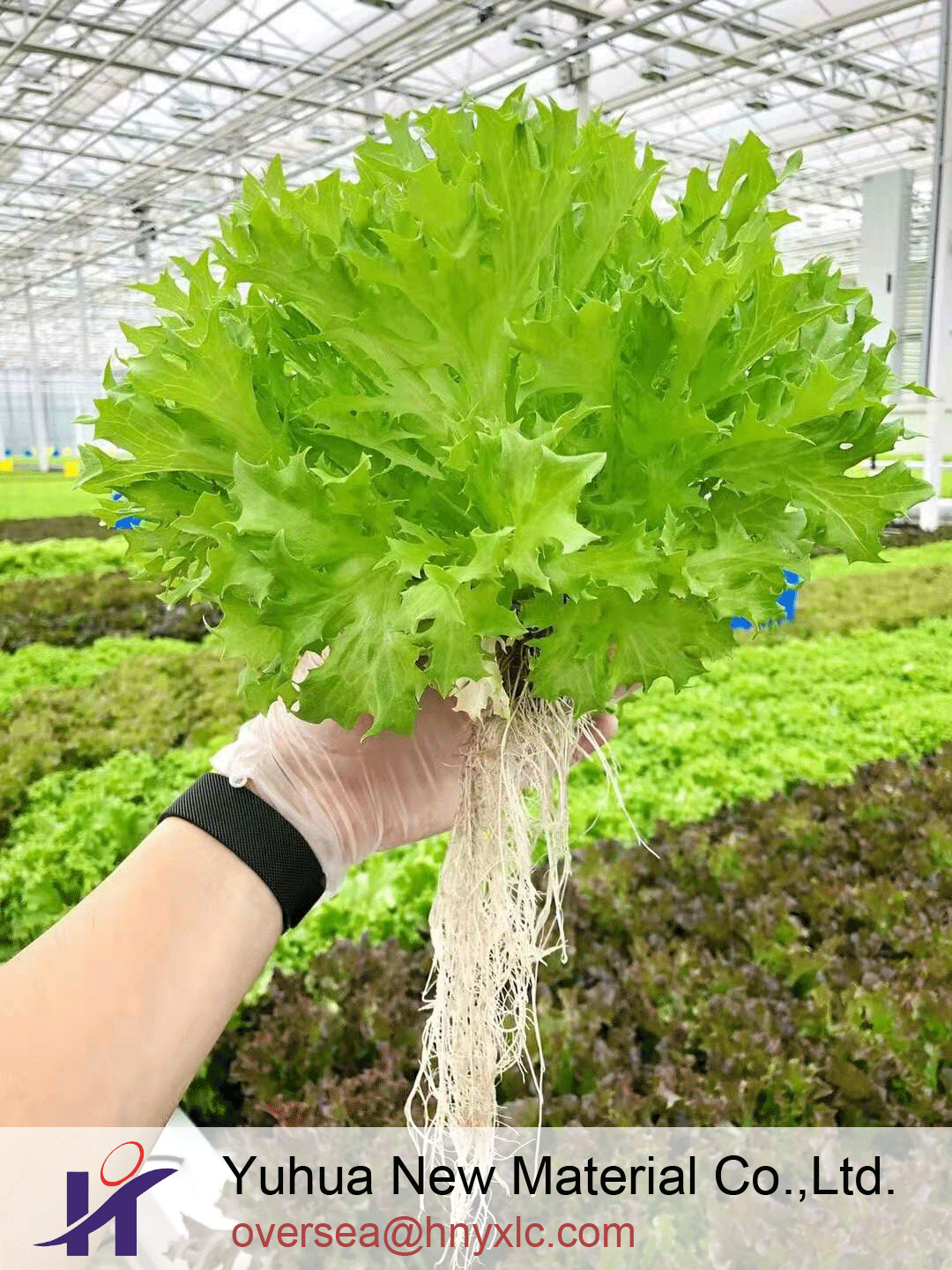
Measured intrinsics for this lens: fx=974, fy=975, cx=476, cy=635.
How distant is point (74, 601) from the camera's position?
8.27 metres

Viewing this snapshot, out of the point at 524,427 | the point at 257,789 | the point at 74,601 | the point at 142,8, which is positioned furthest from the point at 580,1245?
the point at 142,8

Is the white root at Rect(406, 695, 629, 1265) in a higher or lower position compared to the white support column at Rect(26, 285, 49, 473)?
lower

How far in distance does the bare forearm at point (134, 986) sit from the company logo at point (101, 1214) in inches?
4.4

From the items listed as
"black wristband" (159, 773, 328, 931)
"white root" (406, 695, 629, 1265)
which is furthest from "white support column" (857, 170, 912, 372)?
"black wristband" (159, 773, 328, 931)

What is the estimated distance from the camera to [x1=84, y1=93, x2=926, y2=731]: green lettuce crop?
0.92 metres

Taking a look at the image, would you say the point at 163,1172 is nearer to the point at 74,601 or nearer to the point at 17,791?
the point at 17,791

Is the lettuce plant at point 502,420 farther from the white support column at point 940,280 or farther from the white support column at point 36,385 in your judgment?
the white support column at point 36,385

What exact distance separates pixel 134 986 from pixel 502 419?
0.92m

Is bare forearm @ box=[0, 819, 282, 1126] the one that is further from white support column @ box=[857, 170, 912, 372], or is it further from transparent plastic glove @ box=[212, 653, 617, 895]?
white support column @ box=[857, 170, 912, 372]

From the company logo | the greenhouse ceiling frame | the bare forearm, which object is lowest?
the company logo

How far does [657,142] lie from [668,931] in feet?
57.8

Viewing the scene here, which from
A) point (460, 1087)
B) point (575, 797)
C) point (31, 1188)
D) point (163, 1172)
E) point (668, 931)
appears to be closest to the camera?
point (31, 1188)

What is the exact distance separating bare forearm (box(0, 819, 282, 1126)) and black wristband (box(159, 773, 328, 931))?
0.02 meters

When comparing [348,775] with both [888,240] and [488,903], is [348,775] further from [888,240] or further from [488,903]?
[888,240]
